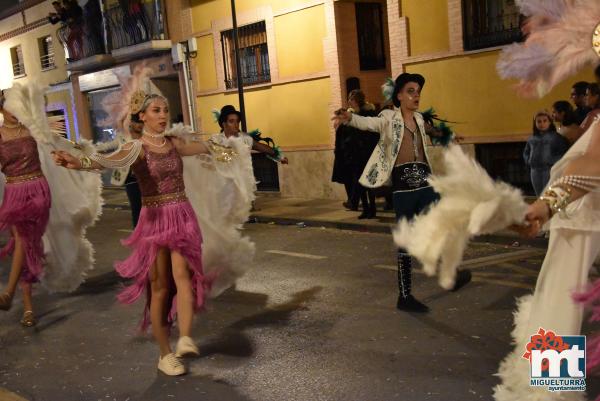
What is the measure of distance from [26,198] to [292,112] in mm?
9377

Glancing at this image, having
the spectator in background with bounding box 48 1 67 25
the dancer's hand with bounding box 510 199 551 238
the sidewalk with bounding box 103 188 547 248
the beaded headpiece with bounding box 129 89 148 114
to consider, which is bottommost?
the sidewalk with bounding box 103 188 547 248

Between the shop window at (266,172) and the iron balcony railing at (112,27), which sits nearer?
the shop window at (266,172)

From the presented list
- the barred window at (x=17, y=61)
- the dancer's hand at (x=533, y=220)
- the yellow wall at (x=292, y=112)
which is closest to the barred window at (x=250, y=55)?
the yellow wall at (x=292, y=112)

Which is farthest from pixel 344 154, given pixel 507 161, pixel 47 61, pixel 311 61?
pixel 47 61

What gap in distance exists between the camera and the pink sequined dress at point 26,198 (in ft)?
22.1

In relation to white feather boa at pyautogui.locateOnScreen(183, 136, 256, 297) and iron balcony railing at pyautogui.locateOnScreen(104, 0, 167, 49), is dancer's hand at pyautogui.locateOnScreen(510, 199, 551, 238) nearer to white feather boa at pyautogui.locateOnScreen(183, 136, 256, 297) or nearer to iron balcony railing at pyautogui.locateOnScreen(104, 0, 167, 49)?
white feather boa at pyautogui.locateOnScreen(183, 136, 256, 297)

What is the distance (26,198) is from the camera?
680 centimetres

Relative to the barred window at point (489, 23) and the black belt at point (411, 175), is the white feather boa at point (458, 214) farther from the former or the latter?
the barred window at point (489, 23)

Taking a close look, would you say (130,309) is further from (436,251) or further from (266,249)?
(436,251)

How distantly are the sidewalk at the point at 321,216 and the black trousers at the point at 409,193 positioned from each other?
3105mm

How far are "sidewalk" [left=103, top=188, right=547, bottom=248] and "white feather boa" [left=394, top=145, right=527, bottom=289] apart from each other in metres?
5.91

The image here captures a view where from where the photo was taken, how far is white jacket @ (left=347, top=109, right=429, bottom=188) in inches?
234

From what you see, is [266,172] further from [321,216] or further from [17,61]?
[17,61]

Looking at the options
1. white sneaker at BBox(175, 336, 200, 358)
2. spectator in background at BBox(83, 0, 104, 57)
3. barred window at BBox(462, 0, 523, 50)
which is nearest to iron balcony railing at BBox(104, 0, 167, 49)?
spectator in background at BBox(83, 0, 104, 57)
